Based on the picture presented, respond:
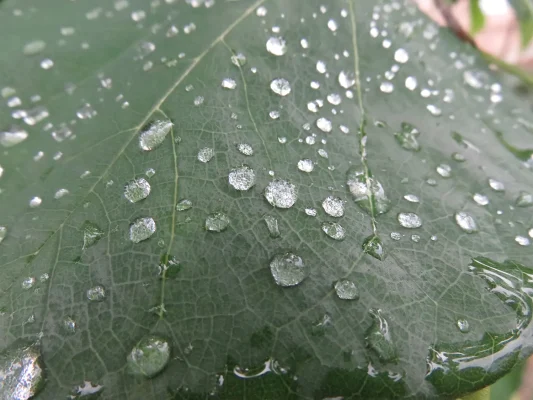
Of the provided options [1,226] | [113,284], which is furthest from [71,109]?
[113,284]

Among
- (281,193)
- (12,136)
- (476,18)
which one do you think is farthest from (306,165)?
(476,18)

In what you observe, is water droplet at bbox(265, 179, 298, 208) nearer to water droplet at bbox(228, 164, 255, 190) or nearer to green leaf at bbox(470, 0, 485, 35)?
water droplet at bbox(228, 164, 255, 190)

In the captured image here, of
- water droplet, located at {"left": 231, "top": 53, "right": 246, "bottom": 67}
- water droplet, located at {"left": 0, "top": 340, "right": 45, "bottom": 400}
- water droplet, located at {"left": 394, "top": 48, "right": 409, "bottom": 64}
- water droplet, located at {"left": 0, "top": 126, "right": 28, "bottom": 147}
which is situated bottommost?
water droplet, located at {"left": 0, "top": 340, "right": 45, "bottom": 400}

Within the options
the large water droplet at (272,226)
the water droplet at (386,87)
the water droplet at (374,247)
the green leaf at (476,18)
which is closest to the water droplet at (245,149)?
the large water droplet at (272,226)

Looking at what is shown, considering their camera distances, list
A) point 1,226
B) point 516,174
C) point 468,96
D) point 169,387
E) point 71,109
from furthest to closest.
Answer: point 468,96 < point 516,174 < point 71,109 < point 1,226 < point 169,387

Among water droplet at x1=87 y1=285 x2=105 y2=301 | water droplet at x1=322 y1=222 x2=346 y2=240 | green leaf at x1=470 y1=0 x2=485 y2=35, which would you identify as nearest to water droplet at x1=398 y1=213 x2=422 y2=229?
water droplet at x1=322 y1=222 x2=346 y2=240

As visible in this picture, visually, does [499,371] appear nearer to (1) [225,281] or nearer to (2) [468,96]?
(1) [225,281]

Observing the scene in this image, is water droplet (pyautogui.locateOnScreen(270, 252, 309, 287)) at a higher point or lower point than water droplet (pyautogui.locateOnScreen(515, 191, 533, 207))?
higher
